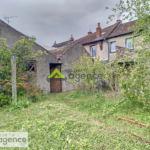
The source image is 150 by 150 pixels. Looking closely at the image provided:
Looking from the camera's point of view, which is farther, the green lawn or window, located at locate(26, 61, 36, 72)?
window, located at locate(26, 61, 36, 72)

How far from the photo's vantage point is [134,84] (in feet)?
15.8

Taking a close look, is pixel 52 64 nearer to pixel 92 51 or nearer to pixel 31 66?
pixel 31 66

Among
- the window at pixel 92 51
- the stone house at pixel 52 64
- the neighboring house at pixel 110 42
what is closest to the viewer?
the stone house at pixel 52 64

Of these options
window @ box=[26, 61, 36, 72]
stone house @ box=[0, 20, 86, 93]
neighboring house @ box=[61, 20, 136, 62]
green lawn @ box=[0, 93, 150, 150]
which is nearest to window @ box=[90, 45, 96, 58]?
neighboring house @ box=[61, 20, 136, 62]

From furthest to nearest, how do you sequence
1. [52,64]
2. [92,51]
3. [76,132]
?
[92,51]
[52,64]
[76,132]

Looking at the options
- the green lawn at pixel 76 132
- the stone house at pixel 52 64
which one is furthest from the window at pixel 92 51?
the green lawn at pixel 76 132

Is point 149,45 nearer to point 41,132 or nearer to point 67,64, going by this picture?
point 41,132

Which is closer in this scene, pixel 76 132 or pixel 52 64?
pixel 76 132

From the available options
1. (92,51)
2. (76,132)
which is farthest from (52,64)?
(92,51)

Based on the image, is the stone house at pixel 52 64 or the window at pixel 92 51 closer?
the stone house at pixel 52 64

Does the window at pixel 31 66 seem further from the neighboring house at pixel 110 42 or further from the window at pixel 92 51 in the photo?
the window at pixel 92 51

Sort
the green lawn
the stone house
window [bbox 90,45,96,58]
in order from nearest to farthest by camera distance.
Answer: the green lawn → the stone house → window [bbox 90,45,96,58]

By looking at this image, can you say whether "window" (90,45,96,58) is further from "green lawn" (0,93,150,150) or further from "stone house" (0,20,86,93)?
"green lawn" (0,93,150,150)

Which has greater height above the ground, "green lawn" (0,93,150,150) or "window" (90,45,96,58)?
"window" (90,45,96,58)
